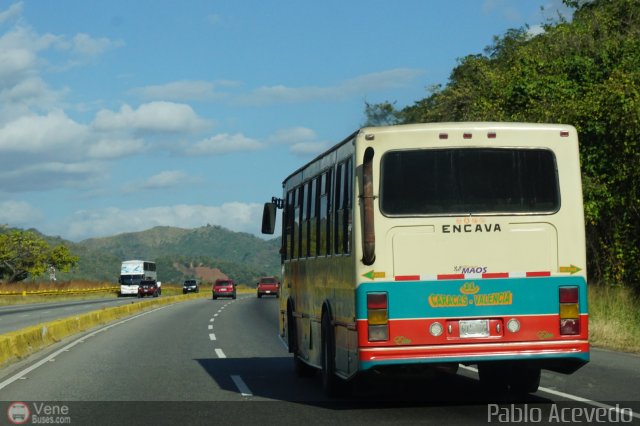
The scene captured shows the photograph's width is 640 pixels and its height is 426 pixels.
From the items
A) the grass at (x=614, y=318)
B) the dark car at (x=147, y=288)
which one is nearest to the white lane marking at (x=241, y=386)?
the grass at (x=614, y=318)

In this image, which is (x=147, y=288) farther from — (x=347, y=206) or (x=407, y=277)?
(x=407, y=277)

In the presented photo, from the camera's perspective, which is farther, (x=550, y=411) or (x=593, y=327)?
(x=593, y=327)

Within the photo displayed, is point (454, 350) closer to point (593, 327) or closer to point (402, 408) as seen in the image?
point (402, 408)

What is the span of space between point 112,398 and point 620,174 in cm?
1876

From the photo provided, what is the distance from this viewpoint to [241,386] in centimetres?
1377

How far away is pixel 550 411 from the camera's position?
34.6 feet

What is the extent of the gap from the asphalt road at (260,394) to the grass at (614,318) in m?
1.31

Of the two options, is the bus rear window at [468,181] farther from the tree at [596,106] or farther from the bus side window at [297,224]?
the tree at [596,106]

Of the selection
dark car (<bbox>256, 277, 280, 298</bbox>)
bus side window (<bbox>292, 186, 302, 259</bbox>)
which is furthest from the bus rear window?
dark car (<bbox>256, 277, 280, 298</bbox>)

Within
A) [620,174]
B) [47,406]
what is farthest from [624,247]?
[47,406]

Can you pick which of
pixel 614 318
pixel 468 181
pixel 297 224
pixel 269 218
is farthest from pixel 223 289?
pixel 468 181

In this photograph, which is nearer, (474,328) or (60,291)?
(474,328)

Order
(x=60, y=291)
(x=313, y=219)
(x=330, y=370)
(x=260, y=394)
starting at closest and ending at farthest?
(x=330, y=370) → (x=260, y=394) → (x=313, y=219) → (x=60, y=291)

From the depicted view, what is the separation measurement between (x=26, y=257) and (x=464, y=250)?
92.8 meters
